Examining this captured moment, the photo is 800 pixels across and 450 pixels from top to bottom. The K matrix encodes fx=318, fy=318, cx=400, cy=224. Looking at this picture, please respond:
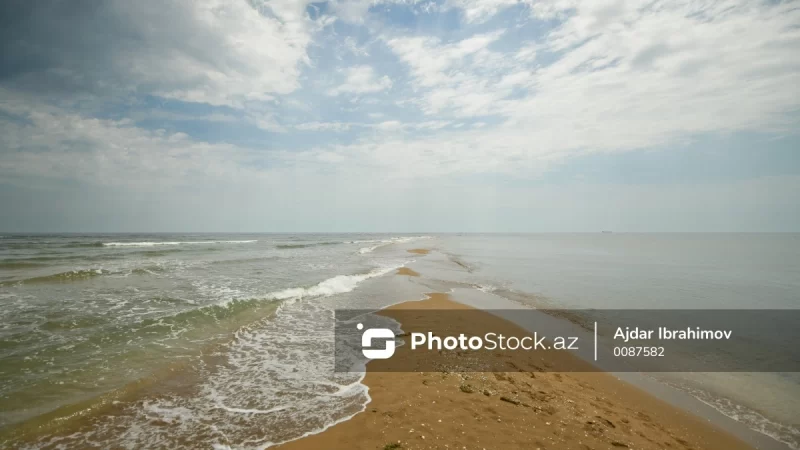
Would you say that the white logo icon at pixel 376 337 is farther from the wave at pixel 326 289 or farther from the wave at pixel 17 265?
the wave at pixel 17 265

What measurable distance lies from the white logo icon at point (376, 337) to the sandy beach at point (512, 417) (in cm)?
118

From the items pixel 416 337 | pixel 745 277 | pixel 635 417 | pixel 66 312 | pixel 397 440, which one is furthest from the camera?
pixel 745 277

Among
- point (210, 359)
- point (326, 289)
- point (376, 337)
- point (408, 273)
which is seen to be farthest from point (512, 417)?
point (408, 273)

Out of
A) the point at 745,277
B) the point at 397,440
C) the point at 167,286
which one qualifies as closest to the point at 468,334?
the point at 397,440

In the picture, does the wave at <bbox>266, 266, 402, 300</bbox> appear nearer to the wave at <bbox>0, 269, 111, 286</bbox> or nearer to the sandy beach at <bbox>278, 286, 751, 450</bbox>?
the sandy beach at <bbox>278, 286, 751, 450</bbox>

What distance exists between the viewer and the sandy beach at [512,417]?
4.92 meters

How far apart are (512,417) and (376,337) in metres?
5.49

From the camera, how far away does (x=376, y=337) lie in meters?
10.3

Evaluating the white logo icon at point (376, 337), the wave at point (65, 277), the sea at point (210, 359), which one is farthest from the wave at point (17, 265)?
the white logo icon at point (376, 337)

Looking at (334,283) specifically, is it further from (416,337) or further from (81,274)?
(81,274)

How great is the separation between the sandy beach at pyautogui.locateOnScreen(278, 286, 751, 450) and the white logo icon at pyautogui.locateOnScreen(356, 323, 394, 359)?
3.88 ft

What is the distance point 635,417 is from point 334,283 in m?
15.4

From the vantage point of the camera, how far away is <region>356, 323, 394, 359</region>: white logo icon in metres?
8.80

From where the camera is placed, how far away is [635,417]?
5918 mm
